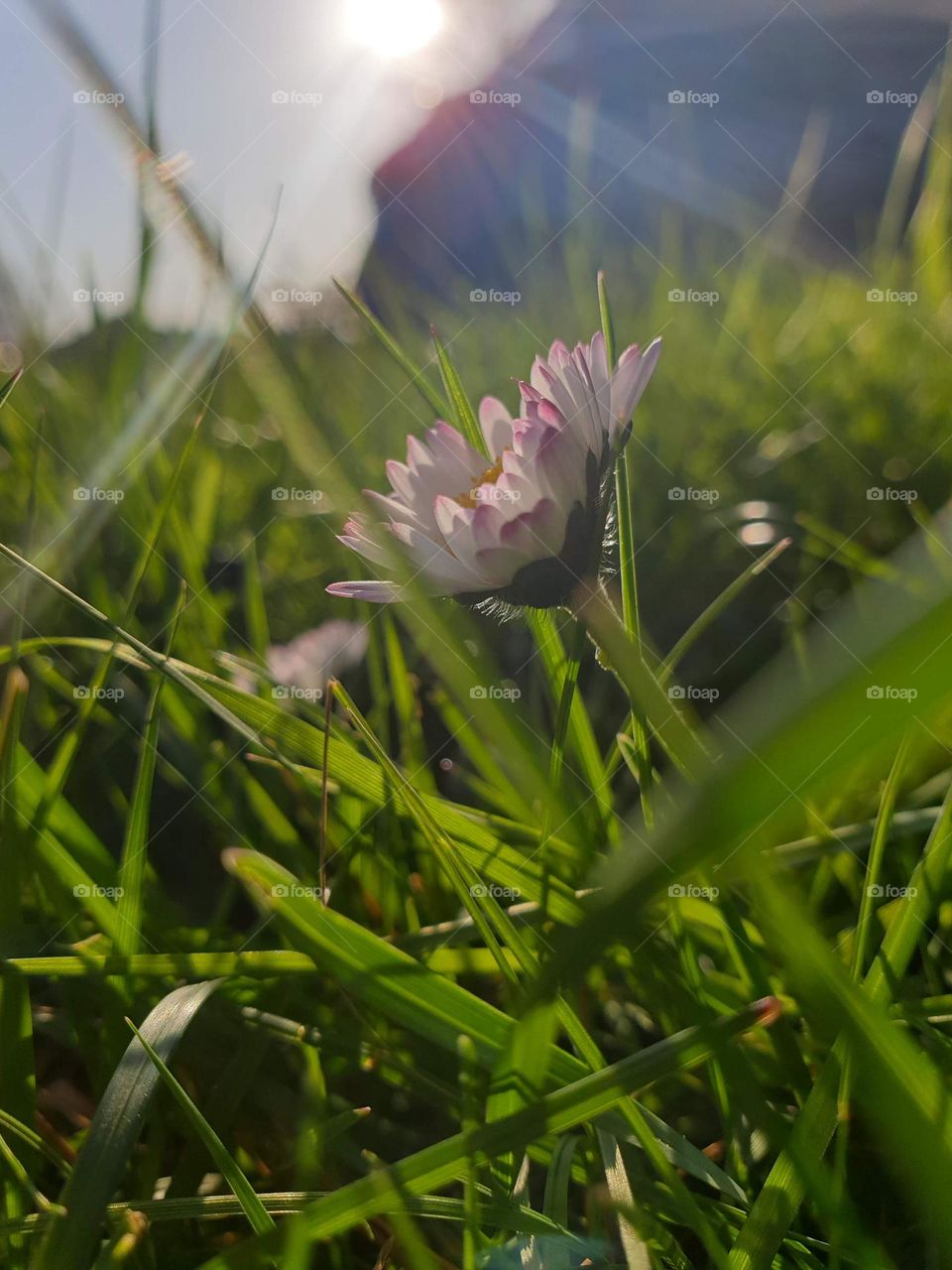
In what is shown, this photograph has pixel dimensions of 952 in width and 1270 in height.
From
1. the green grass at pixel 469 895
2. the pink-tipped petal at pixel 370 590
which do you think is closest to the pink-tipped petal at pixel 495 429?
the green grass at pixel 469 895

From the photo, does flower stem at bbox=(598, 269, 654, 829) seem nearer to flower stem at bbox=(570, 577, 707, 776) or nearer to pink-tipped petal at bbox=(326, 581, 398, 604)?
flower stem at bbox=(570, 577, 707, 776)

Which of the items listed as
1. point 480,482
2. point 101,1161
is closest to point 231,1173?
point 101,1161

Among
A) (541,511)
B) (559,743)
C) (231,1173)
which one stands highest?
(541,511)

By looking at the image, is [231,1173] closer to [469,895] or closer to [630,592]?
[469,895]

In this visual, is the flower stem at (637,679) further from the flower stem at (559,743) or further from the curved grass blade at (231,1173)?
the curved grass blade at (231,1173)

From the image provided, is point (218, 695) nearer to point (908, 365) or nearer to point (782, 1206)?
point (782, 1206)

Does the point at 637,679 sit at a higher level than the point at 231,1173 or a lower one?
higher

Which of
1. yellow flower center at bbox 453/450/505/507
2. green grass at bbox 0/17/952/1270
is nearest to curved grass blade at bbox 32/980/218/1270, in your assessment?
green grass at bbox 0/17/952/1270

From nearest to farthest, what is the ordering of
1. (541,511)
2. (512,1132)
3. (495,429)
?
(512,1132) < (541,511) < (495,429)
